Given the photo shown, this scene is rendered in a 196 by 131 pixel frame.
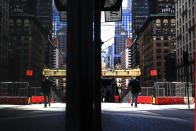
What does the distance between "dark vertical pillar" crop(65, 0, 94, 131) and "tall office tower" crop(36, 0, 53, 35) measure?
36 centimetres

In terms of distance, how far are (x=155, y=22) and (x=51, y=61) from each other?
90.0m

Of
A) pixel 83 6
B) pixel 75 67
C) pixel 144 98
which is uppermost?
pixel 83 6

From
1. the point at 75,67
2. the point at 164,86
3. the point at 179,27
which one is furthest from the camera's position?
the point at 179,27

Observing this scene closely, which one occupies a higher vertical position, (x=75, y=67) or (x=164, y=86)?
(x=75, y=67)

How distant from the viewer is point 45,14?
2.30 m

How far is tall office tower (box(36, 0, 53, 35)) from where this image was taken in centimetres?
220

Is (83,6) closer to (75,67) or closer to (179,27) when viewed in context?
(75,67)

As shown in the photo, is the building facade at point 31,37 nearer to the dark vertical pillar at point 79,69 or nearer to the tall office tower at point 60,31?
the tall office tower at point 60,31

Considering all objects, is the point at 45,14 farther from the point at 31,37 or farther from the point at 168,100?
the point at 168,100

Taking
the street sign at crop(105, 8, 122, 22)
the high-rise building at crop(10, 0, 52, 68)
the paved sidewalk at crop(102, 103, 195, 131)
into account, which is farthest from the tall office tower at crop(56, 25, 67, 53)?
the street sign at crop(105, 8, 122, 22)

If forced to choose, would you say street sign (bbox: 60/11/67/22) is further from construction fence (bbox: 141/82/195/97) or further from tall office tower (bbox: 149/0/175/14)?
tall office tower (bbox: 149/0/175/14)

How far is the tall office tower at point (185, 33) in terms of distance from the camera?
56116 mm

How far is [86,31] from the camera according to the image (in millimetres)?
1953

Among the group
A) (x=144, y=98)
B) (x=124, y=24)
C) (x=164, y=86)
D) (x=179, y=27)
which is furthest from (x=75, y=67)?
(x=124, y=24)
